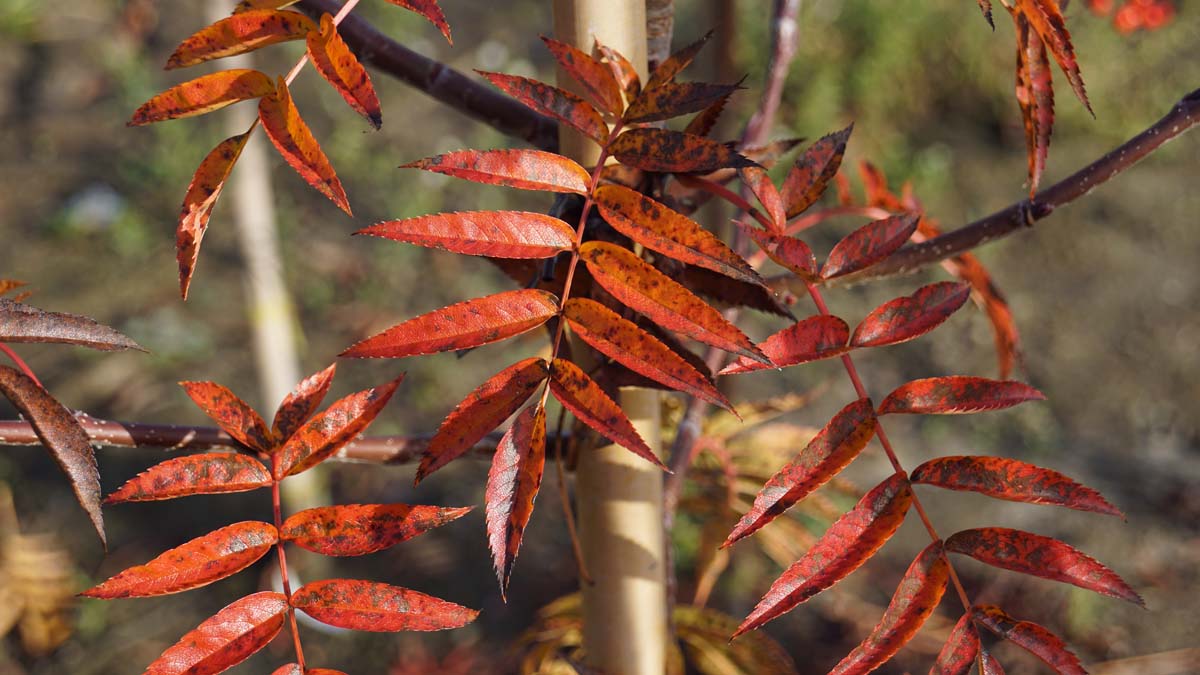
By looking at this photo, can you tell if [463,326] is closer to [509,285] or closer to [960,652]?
[960,652]

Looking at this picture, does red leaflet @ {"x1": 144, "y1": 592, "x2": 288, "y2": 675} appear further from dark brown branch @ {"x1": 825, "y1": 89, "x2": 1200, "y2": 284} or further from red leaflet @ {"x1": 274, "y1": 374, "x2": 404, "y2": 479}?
dark brown branch @ {"x1": 825, "y1": 89, "x2": 1200, "y2": 284}

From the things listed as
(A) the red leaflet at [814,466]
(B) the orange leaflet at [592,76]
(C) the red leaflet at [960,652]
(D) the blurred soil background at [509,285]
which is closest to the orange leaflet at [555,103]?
(B) the orange leaflet at [592,76]

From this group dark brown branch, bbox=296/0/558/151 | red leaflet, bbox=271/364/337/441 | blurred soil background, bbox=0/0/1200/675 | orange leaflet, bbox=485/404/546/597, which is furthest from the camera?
blurred soil background, bbox=0/0/1200/675

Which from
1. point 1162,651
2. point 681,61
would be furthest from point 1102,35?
point 681,61

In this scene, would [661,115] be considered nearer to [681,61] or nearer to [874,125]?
[681,61]

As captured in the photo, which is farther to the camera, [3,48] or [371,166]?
[3,48]

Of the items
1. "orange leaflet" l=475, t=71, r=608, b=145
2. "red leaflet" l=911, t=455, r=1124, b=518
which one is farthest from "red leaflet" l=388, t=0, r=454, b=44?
"red leaflet" l=911, t=455, r=1124, b=518
